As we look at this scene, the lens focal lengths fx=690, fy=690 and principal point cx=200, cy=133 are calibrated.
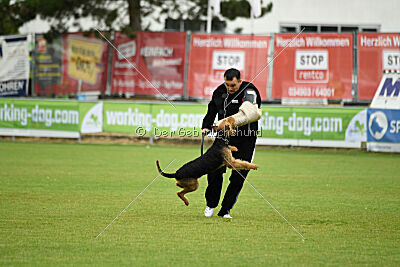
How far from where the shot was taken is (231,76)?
941 centimetres

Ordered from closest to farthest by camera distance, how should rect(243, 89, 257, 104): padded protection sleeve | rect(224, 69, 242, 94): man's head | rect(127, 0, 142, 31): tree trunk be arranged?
rect(243, 89, 257, 104): padded protection sleeve, rect(224, 69, 242, 94): man's head, rect(127, 0, 142, 31): tree trunk

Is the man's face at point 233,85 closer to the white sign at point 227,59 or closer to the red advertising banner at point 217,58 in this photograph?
the red advertising banner at point 217,58

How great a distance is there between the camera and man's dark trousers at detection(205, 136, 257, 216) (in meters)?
9.86

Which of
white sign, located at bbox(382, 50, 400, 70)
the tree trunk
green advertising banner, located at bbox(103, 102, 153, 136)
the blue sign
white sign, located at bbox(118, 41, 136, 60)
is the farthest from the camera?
the tree trunk

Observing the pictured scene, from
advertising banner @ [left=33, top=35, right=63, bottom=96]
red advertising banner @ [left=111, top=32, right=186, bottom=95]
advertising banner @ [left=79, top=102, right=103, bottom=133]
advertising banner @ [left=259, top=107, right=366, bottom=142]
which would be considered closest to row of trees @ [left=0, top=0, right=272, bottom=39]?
advertising banner @ [left=33, top=35, right=63, bottom=96]

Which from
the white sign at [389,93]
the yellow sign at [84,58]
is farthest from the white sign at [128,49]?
the white sign at [389,93]

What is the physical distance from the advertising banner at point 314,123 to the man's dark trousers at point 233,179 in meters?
13.4

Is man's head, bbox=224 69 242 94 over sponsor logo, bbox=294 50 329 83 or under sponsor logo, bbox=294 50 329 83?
under

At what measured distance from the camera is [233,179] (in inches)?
397

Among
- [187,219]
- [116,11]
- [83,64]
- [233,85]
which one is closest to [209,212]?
[187,219]

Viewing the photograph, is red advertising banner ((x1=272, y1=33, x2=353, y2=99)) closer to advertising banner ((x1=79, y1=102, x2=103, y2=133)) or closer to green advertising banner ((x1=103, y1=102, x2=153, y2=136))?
green advertising banner ((x1=103, y1=102, x2=153, y2=136))

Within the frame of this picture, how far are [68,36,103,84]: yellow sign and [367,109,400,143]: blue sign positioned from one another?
13.6 meters

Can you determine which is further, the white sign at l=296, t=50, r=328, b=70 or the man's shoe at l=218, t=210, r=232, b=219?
the white sign at l=296, t=50, r=328, b=70

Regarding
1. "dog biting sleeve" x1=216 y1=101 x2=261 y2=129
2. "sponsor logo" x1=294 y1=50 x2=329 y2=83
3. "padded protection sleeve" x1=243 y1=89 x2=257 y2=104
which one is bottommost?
"dog biting sleeve" x1=216 y1=101 x2=261 y2=129
